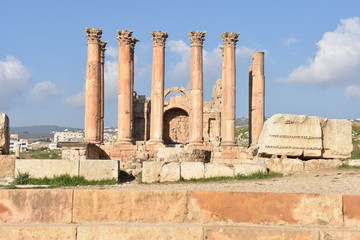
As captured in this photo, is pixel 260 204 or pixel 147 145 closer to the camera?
pixel 260 204

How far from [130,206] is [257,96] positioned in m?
26.6

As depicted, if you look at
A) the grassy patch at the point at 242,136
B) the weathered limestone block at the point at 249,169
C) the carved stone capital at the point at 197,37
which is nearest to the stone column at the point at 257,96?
the carved stone capital at the point at 197,37

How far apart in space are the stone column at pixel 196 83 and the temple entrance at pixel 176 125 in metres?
14.5

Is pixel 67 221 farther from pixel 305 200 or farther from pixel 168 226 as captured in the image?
pixel 305 200

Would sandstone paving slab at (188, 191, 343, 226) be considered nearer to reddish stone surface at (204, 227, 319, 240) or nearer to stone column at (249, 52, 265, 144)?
reddish stone surface at (204, 227, 319, 240)

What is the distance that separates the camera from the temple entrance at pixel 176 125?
49.0 meters

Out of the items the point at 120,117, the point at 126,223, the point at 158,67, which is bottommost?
the point at 126,223

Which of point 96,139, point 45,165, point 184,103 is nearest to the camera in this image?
point 45,165

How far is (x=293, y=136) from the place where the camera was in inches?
725

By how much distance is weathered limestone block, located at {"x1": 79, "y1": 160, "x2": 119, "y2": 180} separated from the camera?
18.3m

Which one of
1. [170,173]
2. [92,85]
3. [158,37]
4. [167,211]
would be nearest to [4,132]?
[170,173]

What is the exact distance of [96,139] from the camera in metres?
33.1

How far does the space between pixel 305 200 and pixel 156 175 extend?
408 inches

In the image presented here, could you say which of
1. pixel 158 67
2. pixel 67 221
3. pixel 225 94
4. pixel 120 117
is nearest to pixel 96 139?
pixel 120 117
